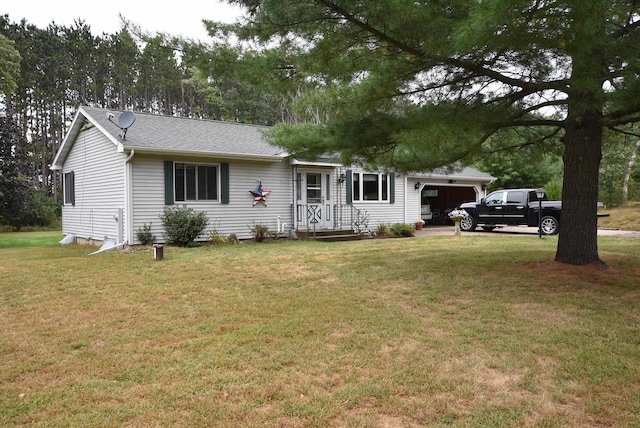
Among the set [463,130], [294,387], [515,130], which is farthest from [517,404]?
[515,130]

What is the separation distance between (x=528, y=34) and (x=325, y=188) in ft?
34.4

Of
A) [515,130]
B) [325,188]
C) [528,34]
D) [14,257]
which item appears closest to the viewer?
[528,34]

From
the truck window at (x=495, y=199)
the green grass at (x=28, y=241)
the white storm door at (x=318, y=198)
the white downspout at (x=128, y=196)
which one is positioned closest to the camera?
the white downspout at (x=128, y=196)

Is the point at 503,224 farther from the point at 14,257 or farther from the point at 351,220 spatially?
the point at 14,257

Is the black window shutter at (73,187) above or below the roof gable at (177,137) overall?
below

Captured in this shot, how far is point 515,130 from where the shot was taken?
8.64 meters

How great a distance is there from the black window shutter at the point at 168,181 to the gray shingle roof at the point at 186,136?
533mm

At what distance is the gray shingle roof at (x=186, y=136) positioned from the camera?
38.5 ft

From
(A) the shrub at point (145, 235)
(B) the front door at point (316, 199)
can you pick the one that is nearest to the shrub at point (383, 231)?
(B) the front door at point (316, 199)

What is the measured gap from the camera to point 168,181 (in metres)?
12.0

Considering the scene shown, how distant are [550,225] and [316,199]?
781cm

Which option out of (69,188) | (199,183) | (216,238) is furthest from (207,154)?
(69,188)

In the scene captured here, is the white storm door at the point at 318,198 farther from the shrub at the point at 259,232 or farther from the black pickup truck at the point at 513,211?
the black pickup truck at the point at 513,211

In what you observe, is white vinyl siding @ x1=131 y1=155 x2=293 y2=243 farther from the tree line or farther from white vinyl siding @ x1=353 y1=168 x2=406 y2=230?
the tree line
